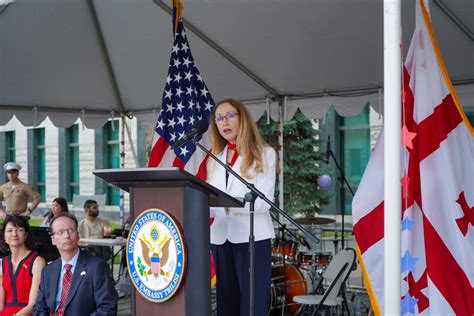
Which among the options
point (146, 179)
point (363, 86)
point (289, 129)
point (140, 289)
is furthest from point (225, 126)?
point (289, 129)

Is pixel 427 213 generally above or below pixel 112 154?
below

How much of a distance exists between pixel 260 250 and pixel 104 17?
4.37m

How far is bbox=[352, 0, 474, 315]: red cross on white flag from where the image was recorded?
9.51 ft

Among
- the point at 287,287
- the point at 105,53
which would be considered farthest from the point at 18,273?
the point at 105,53

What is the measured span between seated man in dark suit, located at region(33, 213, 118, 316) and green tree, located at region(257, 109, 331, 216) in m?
11.7

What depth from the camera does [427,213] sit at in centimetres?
290

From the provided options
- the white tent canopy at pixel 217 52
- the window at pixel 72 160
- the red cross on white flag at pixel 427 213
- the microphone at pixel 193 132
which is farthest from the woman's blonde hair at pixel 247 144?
the window at pixel 72 160

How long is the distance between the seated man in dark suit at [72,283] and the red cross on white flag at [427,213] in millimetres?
1345

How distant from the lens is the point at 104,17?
7004 mm

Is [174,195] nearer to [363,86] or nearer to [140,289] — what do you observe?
[140,289]

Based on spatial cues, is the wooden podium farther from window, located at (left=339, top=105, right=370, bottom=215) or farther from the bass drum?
window, located at (left=339, top=105, right=370, bottom=215)

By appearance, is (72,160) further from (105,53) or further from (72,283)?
(72,283)

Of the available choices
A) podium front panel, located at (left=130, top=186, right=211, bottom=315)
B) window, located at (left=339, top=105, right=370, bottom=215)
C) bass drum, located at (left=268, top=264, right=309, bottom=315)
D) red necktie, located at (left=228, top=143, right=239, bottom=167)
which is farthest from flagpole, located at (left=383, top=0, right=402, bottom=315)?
window, located at (left=339, top=105, right=370, bottom=215)

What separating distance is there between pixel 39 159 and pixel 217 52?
1898 cm
